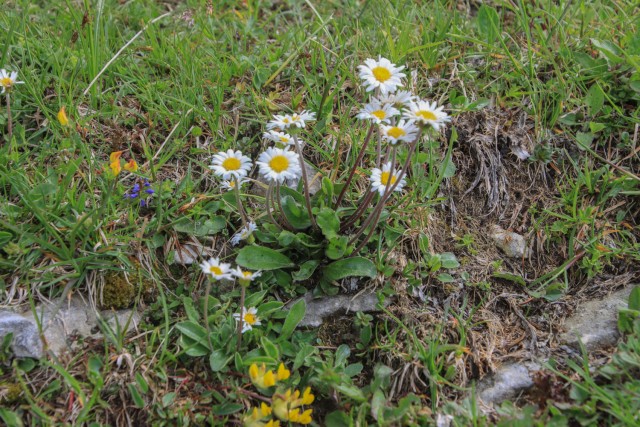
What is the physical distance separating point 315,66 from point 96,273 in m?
1.50

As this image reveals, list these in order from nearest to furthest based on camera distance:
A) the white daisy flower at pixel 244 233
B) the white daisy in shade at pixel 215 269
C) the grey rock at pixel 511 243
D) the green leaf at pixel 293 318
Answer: the white daisy in shade at pixel 215 269, the green leaf at pixel 293 318, the white daisy flower at pixel 244 233, the grey rock at pixel 511 243

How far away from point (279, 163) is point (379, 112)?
43 cm

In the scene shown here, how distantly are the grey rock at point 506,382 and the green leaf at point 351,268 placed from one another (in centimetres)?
59

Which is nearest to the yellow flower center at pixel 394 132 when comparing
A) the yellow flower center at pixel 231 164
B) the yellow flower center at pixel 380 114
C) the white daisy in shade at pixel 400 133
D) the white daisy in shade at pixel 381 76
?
the white daisy in shade at pixel 400 133

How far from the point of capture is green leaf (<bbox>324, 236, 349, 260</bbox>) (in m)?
2.28

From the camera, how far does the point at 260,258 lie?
231 centimetres

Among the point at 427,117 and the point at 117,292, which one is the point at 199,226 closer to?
the point at 117,292

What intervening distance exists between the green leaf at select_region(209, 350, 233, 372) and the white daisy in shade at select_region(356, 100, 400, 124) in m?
1.02

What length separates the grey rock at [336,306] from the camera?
2.34 m

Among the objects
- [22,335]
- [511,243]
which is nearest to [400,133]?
[511,243]

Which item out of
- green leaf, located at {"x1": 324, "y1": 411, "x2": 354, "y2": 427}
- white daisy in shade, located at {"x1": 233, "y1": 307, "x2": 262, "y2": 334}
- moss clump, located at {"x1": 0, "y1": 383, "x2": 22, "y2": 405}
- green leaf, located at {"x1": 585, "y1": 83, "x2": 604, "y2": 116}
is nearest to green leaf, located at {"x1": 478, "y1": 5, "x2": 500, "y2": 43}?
green leaf, located at {"x1": 585, "y1": 83, "x2": 604, "y2": 116}

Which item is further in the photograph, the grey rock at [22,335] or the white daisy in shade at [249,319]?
the white daisy in shade at [249,319]

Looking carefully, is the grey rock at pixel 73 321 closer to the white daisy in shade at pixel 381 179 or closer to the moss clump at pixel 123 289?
the moss clump at pixel 123 289

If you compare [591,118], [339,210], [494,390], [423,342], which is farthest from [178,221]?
[591,118]
